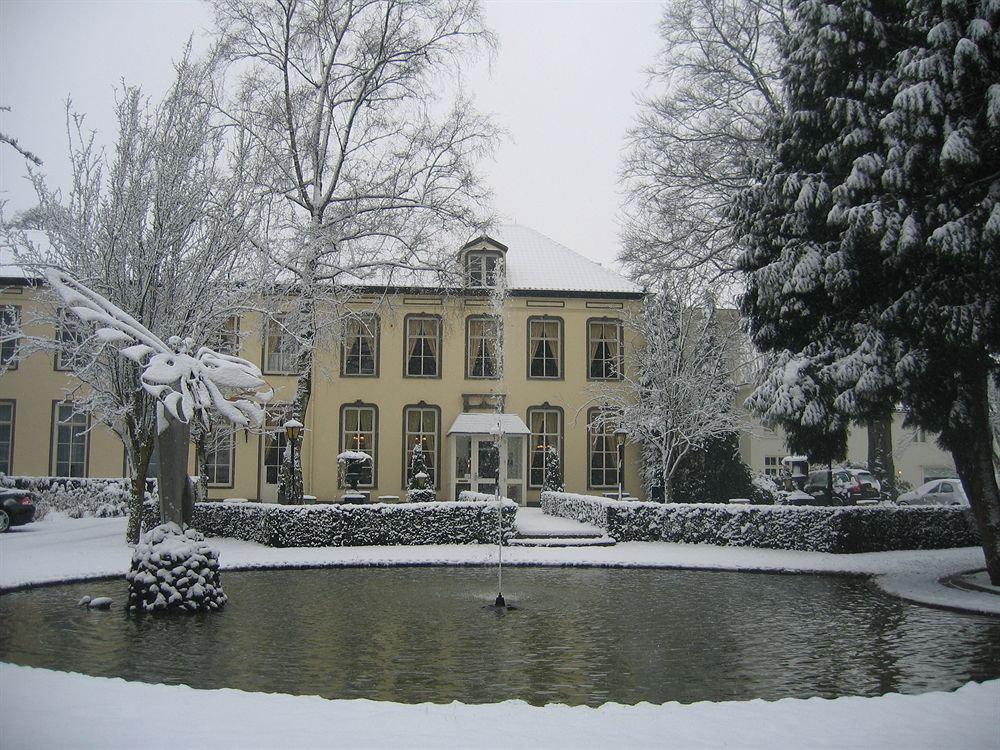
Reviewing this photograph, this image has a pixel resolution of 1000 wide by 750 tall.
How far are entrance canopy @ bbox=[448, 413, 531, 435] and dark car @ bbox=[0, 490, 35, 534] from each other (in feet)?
34.7

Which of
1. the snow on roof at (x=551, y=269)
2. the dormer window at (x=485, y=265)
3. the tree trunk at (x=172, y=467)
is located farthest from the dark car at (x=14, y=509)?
the snow on roof at (x=551, y=269)

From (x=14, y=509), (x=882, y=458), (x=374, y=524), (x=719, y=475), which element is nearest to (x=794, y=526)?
(x=719, y=475)

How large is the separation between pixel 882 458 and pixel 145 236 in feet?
68.8

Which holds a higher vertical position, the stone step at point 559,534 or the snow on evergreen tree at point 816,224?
the snow on evergreen tree at point 816,224

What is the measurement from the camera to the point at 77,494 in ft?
76.2

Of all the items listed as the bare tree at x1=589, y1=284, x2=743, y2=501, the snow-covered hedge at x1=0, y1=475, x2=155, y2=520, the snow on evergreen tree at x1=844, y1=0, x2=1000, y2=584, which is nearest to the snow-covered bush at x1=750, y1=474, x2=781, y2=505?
the bare tree at x1=589, y1=284, x2=743, y2=501

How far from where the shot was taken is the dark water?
6582 mm

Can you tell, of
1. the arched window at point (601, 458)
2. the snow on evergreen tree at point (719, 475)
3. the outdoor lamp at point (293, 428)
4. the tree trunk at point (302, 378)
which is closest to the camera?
the outdoor lamp at point (293, 428)

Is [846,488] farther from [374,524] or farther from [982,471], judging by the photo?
[374,524]

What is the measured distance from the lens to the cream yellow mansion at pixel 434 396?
2539cm

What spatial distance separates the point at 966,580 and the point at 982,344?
12.9ft

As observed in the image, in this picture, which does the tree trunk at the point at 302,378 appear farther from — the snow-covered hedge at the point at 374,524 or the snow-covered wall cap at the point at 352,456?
the snow-covered wall cap at the point at 352,456

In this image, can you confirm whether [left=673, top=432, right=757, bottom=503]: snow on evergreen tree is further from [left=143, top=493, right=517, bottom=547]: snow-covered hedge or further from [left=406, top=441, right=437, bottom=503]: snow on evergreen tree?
[left=143, top=493, right=517, bottom=547]: snow-covered hedge

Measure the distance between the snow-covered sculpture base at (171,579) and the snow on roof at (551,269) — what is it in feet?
56.2
